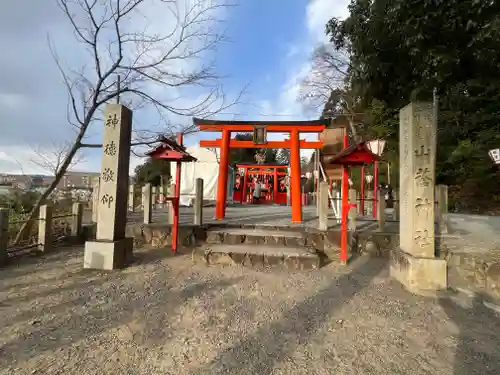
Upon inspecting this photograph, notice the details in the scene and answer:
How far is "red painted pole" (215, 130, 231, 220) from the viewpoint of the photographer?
8.66m

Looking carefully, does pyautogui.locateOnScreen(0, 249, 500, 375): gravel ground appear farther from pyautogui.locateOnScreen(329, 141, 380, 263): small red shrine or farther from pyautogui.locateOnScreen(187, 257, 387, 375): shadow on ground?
pyautogui.locateOnScreen(329, 141, 380, 263): small red shrine

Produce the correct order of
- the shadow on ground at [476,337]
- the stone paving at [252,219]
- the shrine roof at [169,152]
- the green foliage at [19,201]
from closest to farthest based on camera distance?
the shadow on ground at [476,337], the shrine roof at [169,152], the stone paving at [252,219], the green foliage at [19,201]

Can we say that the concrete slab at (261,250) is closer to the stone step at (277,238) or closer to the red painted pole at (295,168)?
the stone step at (277,238)

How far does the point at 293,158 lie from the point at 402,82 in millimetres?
4515

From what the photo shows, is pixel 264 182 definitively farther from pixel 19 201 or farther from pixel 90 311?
pixel 90 311

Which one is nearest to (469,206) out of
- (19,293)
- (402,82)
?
(402,82)

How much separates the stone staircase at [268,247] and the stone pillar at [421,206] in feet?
5.06

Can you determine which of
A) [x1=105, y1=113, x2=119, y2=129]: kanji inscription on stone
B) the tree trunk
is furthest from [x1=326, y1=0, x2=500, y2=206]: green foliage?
the tree trunk

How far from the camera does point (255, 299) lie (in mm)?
4027

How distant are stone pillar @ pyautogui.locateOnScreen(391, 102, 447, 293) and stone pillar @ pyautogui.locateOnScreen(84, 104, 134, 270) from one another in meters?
4.43

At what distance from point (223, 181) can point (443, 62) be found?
22.0 feet

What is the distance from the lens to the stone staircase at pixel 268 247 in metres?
5.46

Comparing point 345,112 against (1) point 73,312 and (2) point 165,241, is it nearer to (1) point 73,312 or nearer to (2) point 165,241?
(2) point 165,241

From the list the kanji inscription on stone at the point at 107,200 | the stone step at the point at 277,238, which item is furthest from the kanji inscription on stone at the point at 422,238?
A: the kanji inscription on stone at the point at 107,200
